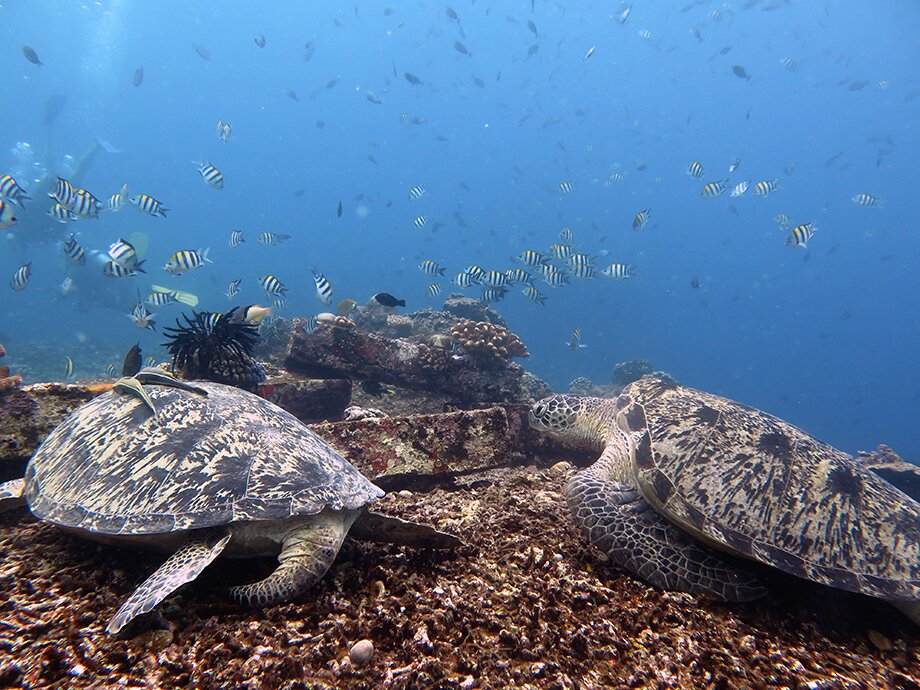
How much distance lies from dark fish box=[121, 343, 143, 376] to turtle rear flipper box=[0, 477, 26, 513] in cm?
206

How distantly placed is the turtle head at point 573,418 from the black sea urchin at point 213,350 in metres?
3.60

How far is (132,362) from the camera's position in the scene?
15.9ft

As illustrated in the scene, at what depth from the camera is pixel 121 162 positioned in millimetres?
121250

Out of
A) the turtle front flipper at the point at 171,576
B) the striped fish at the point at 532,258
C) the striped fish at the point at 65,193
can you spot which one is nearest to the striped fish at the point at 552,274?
the striped fish at the point at 532,258

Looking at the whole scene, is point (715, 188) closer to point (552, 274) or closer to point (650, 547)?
point (552, 274)

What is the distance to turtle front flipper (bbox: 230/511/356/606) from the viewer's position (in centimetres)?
213

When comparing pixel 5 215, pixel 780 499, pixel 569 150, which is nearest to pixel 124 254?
pixel 5 215

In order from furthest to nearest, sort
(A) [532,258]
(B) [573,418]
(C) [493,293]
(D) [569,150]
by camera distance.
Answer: (D) [569,150] < (C) [493,293] < (A) [532,258] < (B) [573,418]

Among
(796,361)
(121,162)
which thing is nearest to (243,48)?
(121,162)

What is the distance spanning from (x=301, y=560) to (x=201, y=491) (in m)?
0.72

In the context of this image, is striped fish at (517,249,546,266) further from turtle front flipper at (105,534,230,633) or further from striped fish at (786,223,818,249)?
turtle front flipper at (105,534,230,633)

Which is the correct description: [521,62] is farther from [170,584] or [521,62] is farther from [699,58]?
[170,584]

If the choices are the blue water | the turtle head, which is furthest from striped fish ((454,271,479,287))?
the blue water

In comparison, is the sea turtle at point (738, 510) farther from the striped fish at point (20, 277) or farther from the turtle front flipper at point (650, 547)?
the striped fish at point (20, 277)
